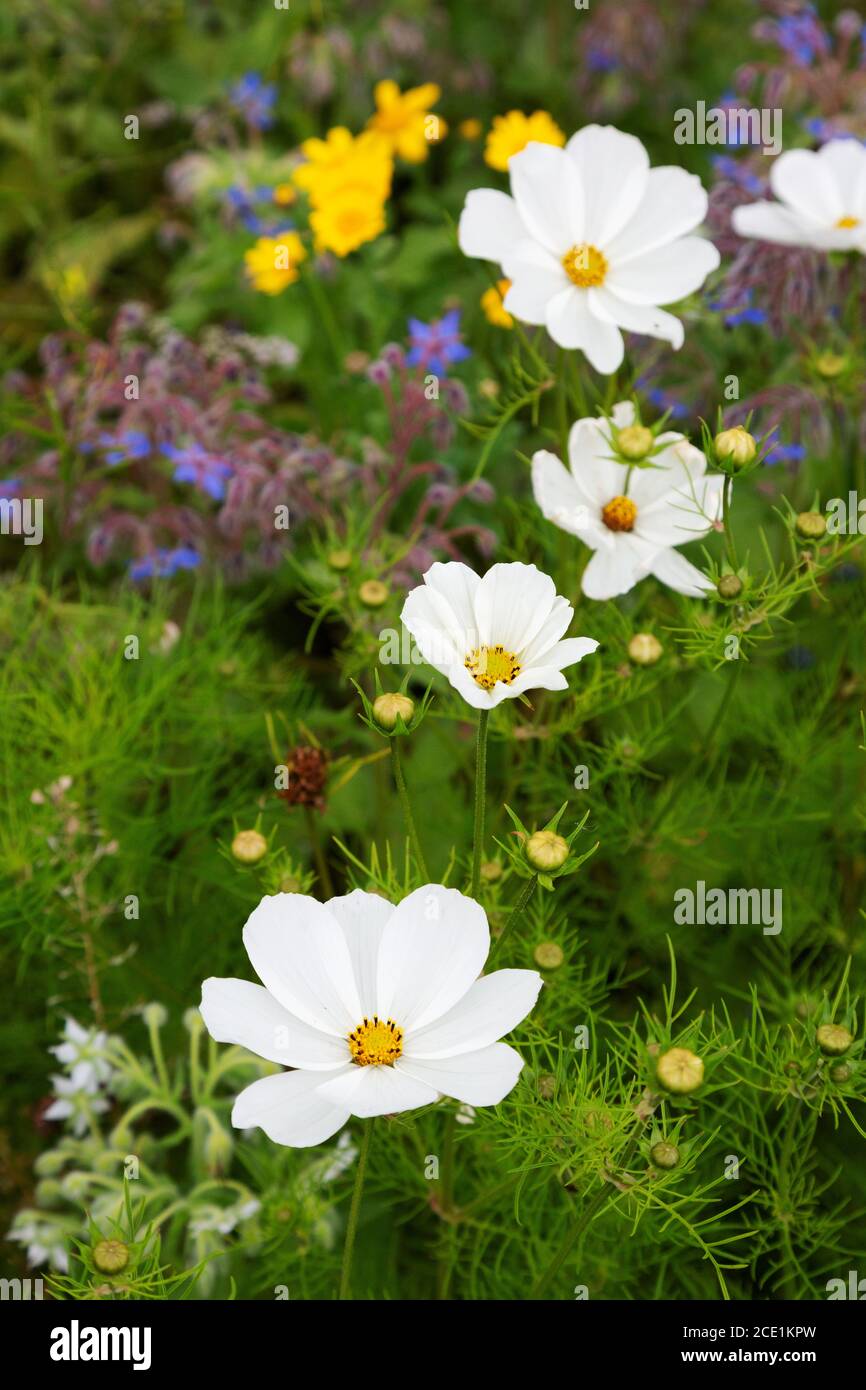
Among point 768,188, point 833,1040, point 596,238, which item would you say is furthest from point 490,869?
point 768,188

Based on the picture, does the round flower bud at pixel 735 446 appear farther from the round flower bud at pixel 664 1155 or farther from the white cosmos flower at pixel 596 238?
the round flower bud at pixel 664 1155

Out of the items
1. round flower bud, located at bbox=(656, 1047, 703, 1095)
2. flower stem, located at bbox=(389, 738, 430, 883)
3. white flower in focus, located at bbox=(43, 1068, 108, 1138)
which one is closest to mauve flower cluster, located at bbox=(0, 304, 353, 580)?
white flower in focus, located at bbox=(43, 1068, 108, 1138)

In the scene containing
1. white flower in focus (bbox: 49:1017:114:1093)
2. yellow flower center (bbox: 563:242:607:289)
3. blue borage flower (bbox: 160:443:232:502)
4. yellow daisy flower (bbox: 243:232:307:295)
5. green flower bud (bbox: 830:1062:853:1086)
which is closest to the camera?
green flower bud (bbox: 830:1062:853:1086)

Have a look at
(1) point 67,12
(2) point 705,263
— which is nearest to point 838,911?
(2) point 705,263

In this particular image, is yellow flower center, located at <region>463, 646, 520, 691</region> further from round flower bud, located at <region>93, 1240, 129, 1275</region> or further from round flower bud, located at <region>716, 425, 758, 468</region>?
round flower bud, located at <region>93, 1240, 129, 1275</region>

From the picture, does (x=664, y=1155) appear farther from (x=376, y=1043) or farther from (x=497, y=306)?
(x=497, y=306)

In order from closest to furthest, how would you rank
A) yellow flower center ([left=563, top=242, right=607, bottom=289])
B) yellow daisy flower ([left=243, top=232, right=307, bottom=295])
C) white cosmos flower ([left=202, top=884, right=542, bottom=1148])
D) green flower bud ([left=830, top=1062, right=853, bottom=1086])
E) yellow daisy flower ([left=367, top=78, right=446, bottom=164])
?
white cosmos flower ([left=202, top=884, right=542, bottom=1148])
green flower bud ([left=830, top=1062, right=853, bottom=1086])
yellow flower center ([left=563, top=242, right=607, bottom=289])
yellow daisy flower ([left=243, top=232, right=307, bottom=295])
yellow daisy flower ([left=367, top=78, right=446, bottom=164])
